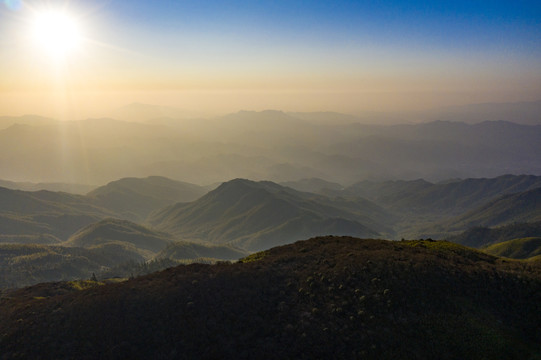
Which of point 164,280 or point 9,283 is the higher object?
point 164,280

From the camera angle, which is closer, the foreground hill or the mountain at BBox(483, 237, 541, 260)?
the foreground hill

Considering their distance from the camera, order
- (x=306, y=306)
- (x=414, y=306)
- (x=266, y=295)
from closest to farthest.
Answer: (x=414, y=306), (x=306, y=306), (x=266, y=295)

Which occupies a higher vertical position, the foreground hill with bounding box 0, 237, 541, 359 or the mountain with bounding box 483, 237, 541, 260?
the foreground hill with bounding box 0, 237, 541, 359

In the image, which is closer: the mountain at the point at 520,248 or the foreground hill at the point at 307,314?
the foreground hill at the point at 307,314

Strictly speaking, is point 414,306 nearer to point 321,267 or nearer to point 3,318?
point 321,267

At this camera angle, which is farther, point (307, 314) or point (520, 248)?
point (520, 248)

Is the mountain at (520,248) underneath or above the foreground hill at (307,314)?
underneath

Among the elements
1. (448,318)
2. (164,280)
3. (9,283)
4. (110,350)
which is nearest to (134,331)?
(110,350)

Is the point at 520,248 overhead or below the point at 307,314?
below
